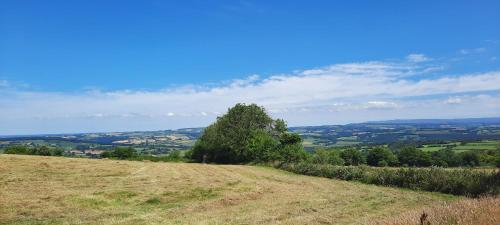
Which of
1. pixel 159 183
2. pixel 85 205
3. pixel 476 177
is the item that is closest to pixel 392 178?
pixel 476 177

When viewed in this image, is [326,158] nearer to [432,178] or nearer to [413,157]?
[413,157]

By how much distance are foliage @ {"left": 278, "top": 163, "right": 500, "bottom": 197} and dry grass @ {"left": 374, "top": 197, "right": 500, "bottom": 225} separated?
16563mm

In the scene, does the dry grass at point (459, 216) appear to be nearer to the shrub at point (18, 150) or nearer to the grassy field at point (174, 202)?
the grassy field at point (174, 202)

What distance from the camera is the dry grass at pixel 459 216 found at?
24.6 ft

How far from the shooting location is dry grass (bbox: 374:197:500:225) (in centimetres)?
749

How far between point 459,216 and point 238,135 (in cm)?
6769

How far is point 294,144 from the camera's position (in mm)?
63469

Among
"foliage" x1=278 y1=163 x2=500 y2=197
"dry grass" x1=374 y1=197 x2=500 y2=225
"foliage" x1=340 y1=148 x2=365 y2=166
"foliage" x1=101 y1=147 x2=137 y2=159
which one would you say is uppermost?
"dry grass" x1=374 y1=197 x2=500 y2=225

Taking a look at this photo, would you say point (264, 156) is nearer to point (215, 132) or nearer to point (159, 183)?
point (215, 132)

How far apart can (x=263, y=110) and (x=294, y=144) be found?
671 inches

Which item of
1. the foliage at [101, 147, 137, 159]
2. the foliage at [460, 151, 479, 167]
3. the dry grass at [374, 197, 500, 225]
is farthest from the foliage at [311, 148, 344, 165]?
the dry grass at [374, 197, 500, 225]

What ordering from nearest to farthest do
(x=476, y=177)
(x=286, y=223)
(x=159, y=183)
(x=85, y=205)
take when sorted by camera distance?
(x=286, y=223) → (x=85, y=205) → (x=476, y=177) → (x=159, y=183)

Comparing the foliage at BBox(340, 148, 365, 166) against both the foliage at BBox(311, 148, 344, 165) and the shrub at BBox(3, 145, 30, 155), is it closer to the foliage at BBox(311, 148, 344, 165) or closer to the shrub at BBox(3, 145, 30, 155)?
the foliage at BBox(311, 148, 344, 165)

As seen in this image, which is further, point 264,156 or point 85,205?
point 264,156
